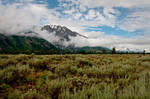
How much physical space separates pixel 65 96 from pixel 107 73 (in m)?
3.28

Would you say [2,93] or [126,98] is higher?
[126,98]

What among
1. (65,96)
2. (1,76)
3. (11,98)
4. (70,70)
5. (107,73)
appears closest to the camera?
(65,96)

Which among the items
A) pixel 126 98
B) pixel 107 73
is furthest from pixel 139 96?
pixel 107 73

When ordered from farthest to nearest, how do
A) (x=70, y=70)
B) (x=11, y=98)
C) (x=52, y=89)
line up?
(x=70, y=70) < (x=52, y=89) < (x=11, y=98)

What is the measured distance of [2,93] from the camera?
3.10 meters

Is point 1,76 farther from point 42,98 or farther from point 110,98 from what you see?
point 110,98

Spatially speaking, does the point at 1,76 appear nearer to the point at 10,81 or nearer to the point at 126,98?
the point at 10,81

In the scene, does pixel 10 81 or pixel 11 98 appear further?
pixel 10 81

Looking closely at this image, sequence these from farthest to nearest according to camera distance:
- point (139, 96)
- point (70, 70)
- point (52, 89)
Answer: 1. point (70, 70)
2. point (52, 89)
3. point (139, 96)

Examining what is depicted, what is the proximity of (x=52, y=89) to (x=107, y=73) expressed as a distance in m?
3.22

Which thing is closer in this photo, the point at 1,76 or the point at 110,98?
the point at 110,98

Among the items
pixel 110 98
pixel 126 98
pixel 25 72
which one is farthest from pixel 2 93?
pixel 126 98

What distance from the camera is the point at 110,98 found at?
2346 mm

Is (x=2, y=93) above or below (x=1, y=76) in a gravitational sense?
below
